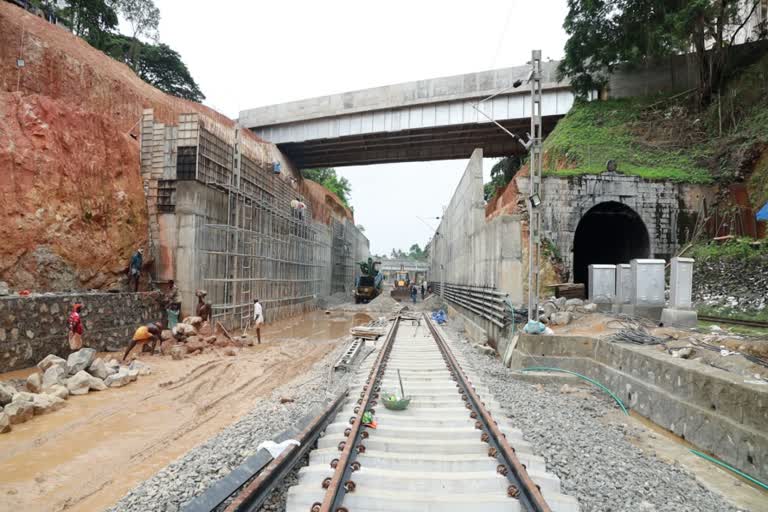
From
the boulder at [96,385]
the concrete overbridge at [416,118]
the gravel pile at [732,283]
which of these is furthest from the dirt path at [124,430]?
the concrete overbridge at [416,118]

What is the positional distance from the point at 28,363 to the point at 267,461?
29.2ft

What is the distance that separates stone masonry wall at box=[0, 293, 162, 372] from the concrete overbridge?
23188mm

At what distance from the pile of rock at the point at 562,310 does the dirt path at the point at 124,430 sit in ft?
22.1

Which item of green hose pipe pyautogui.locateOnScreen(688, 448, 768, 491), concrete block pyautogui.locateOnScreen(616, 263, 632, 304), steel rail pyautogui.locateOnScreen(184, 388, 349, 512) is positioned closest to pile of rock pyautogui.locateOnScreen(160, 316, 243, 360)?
steel rail pyautogui.locateOnScreen(184, 388, 349, 512)

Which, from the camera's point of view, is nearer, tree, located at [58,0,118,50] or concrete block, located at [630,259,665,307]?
concrete block, located at [630,259,665,307]

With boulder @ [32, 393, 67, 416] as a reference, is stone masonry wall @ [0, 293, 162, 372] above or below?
above

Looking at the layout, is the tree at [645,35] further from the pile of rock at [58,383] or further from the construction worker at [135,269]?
the pile of rock at [58,383]

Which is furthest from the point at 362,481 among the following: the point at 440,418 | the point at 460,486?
the point at 440,418

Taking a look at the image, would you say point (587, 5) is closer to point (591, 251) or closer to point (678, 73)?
point (678, 73)

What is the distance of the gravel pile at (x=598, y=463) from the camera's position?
3.94 metres

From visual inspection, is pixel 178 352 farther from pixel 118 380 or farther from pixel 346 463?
pixel 346 463

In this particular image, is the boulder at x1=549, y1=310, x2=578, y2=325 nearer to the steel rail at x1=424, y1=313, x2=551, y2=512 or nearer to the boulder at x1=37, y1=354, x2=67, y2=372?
the steel rail at x1=424, y1=313, x2=551, y2=512

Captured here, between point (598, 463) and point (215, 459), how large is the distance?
4.21 m

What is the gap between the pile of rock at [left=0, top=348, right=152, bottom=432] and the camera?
268 inches
